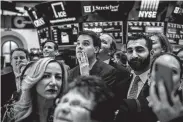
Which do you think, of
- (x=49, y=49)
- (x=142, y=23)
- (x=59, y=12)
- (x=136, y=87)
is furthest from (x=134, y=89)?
(x=59, y=12)

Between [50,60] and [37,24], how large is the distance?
313 inches

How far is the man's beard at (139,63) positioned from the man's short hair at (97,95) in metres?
1.03

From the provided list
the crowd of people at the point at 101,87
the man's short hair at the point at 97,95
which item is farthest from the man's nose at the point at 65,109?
the man's short hair at the point at 97,95

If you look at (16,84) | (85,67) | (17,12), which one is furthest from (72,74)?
(17,12)

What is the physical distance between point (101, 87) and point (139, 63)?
3.68ft

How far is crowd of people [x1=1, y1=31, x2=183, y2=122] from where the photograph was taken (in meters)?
1.59

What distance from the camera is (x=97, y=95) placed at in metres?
1.81

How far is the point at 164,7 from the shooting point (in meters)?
9.08

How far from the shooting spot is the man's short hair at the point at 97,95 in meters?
1.78

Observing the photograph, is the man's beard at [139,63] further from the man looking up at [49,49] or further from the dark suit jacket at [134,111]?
the man looking up at [49,49]

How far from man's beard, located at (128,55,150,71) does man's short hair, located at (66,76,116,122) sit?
1.03m

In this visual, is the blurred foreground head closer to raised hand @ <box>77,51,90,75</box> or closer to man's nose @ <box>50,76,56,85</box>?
man's nose @ <box>50,76,56,85</box>

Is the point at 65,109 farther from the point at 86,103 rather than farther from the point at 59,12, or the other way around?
the point at 59,12

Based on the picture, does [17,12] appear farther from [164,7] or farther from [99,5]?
[164,7]
